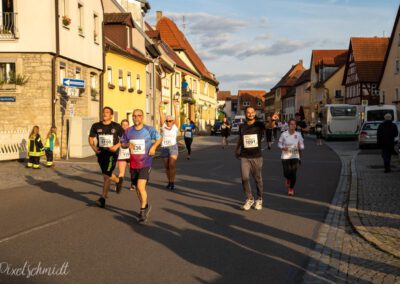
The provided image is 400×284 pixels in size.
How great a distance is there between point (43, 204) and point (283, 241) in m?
5.42

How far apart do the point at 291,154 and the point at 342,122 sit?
32073 mm

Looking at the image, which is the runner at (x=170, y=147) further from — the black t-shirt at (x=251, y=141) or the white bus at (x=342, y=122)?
the white bus at (x=342, y=122)

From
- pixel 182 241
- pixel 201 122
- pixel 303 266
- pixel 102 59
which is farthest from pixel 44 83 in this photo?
pixel 201 122

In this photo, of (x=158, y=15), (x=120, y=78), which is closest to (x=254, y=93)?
(x=158, y=15)

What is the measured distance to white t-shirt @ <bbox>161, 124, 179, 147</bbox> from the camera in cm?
1378

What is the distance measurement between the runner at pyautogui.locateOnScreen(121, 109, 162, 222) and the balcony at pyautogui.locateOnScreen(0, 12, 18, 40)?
1516cm

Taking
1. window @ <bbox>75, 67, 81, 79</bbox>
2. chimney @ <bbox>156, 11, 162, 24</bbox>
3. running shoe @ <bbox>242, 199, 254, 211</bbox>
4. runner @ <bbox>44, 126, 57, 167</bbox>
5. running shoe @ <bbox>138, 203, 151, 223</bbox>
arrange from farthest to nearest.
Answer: chimney @ <bbox>156, 11, 162, 24</bbox> → window @ <bbox>75, 67, 81, 79</bbox> → runner @ <bbox>44, 126, 57, 167</bbox> → running shoe @ <bbox>242, 199, 254, 211</bbox> → running shoe @ <bbox>138, 203, 151, 223</bbox>

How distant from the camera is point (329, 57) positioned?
86188 millimetres

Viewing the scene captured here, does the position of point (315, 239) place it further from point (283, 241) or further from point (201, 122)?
point (201, 122)

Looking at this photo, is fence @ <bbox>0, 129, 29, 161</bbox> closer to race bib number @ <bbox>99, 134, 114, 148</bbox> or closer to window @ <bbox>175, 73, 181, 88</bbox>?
race bib number @ <bbox>99, 134, 114, 148</bbox>

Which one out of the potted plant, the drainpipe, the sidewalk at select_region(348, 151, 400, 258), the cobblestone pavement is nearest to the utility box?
the drainpipe

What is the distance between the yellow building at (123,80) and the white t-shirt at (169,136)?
56.9 feet

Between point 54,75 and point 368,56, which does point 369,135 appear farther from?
point 368,56

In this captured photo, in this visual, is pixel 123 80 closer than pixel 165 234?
No
